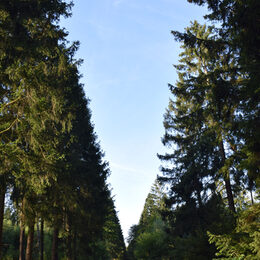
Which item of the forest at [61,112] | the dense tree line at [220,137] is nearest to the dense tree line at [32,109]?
the forest at [61,112]

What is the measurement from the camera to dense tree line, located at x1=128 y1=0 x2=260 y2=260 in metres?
6.99

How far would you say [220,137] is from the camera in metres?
9.35

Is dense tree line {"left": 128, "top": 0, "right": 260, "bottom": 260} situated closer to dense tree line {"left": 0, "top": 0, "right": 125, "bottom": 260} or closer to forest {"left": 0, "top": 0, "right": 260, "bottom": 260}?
forest {"left": 0, "top": 0, "right": 260, "bottom": 260}

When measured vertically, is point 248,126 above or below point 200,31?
below

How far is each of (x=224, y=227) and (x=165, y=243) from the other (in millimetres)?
17550

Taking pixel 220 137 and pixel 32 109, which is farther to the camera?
pixel 220 137

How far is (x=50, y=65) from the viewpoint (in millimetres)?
10820

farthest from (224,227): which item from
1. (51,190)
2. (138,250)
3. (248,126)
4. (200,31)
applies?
(138,250)

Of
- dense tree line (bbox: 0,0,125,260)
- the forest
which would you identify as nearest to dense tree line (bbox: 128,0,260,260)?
the forest

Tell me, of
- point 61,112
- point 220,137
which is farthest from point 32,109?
Answer: point 220,137

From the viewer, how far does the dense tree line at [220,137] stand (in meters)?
6.99

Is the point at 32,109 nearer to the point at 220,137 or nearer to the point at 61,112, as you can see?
the point at 61,112

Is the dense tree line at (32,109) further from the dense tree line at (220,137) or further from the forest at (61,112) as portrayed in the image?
the dense tree line at (220,137)

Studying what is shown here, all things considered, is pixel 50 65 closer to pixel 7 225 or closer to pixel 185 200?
pixel 185 200
